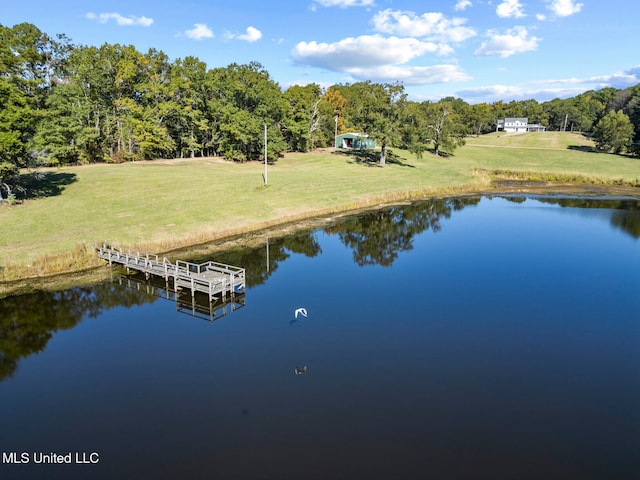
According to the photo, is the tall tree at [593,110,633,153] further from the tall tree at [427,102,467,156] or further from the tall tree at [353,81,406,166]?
the tall tree at [353,81,406,166]

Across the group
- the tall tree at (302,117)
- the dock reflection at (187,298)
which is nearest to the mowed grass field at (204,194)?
the dock reflection at (187,298)

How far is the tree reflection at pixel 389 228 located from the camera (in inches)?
1516

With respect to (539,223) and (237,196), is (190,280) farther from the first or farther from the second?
(539,223)

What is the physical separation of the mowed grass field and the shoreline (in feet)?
1.04

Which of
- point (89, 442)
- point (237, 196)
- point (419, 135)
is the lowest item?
point (89, 442)

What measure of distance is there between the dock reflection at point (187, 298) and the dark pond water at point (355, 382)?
0.25 metres

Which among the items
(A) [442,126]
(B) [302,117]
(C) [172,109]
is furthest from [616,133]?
(C) [172,109]

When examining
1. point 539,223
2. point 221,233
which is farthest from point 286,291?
point 539,223

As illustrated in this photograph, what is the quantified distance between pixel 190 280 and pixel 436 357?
17.2 meters

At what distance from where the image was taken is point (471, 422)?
16.5 m

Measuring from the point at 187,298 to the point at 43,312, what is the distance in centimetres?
860

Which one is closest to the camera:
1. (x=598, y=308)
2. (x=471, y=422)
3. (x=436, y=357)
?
(x=471, y=422)

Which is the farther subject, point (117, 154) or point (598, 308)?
point (117, 154)

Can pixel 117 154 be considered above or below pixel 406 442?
above
